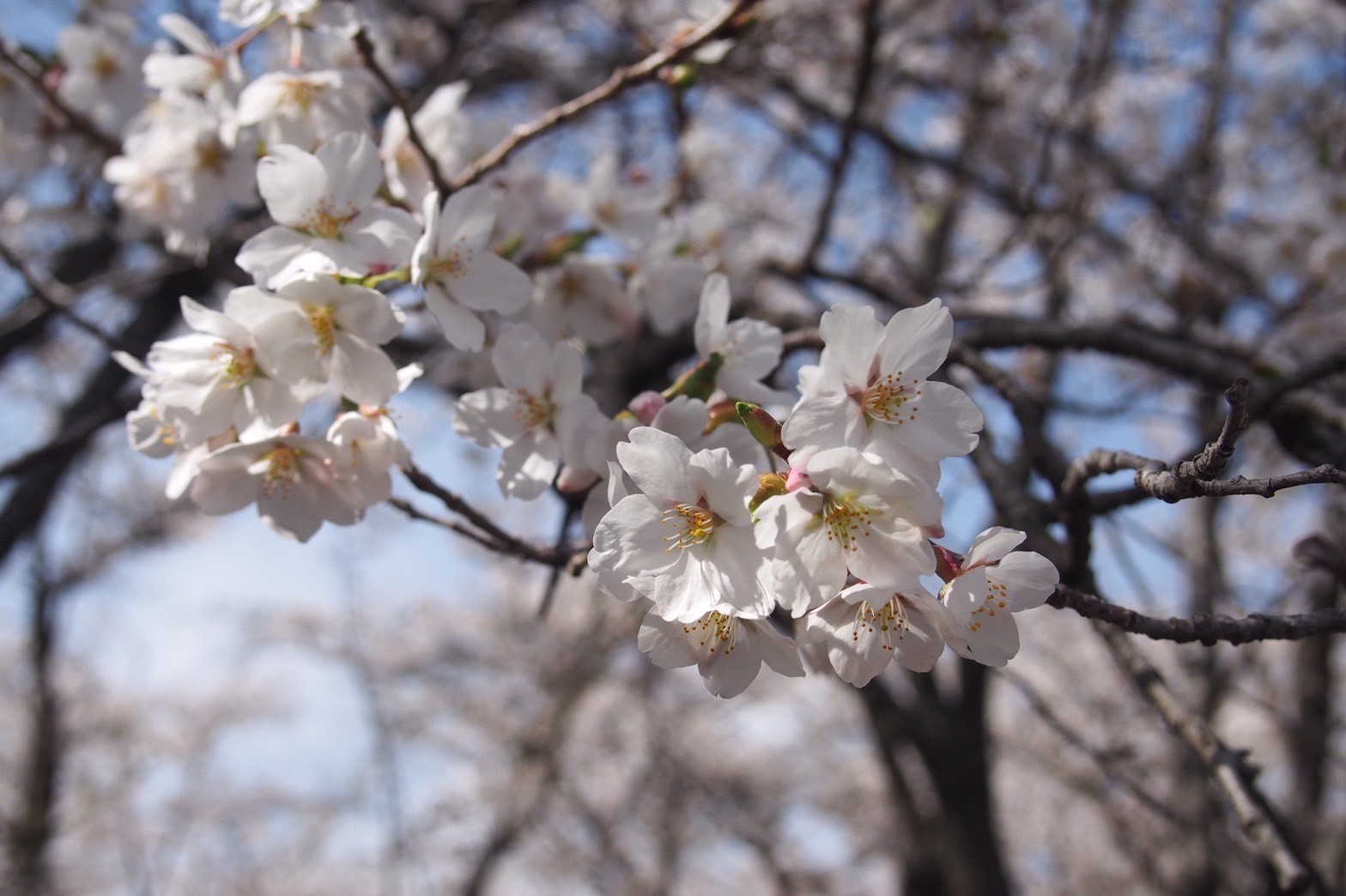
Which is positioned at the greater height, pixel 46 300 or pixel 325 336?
pixel 325 336

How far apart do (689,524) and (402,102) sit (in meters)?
0.80

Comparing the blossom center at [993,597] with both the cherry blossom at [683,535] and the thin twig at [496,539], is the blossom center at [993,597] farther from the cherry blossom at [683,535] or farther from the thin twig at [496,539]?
the thin twig at [496,539]

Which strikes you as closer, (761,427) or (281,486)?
(761,427)

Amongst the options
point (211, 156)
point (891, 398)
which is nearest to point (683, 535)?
point (891, 398)

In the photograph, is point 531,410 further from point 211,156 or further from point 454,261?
point 211,156

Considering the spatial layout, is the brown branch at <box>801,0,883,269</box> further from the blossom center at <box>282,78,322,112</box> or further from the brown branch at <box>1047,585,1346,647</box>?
the brown branch at <box>1047,585,1346,647</box>

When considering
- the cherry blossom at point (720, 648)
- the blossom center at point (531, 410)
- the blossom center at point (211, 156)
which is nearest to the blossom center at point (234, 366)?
the blossom center at point (531, 410)

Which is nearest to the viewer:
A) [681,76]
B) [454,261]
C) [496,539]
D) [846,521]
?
[846,521]

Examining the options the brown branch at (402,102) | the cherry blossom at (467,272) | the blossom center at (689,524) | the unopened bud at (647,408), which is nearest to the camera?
the blossom center at (689,524)

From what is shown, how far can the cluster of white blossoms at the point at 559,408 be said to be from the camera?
32.9 inches

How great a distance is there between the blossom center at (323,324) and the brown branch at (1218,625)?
858 millimetres

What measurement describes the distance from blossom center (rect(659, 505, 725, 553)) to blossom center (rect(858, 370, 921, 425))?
0.19m

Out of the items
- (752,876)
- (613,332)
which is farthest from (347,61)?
(752,876)

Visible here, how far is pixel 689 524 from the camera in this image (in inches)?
35.5
